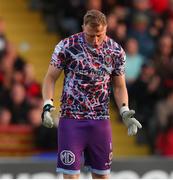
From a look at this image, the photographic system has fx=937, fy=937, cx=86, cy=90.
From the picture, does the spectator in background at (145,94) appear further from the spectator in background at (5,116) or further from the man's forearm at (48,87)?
the man's forearm at (48,87)

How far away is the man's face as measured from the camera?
7.95m

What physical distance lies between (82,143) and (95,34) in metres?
0.96

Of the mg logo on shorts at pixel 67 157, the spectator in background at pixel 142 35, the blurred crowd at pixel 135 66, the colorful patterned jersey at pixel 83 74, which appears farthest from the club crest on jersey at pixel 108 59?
the spectator in background at pixel 142 35

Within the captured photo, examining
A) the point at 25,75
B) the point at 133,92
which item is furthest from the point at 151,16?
the point at 25,75

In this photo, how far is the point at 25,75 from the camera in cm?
1361

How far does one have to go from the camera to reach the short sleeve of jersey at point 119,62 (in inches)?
322

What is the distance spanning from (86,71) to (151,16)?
7.06 meters

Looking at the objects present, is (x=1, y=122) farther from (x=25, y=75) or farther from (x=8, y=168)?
(x=8, y=168)

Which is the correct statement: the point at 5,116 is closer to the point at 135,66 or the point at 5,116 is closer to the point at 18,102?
the point at 18,102

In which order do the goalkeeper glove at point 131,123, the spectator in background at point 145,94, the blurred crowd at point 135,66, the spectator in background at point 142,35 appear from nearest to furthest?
the goalkeeper glove at point 131,123, the blurred crowd at point 135,66, the spectator in background at point 145,94, the spectator in background at point 142,35

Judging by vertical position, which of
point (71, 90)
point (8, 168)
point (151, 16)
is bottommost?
point (8, 168)

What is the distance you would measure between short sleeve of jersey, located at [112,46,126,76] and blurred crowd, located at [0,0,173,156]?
5.02m

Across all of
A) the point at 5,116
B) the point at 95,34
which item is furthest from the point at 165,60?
the point at 95,34

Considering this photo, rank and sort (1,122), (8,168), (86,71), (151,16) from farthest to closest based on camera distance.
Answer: (151,16)
(1,122)
(8,168)
(86,71)
